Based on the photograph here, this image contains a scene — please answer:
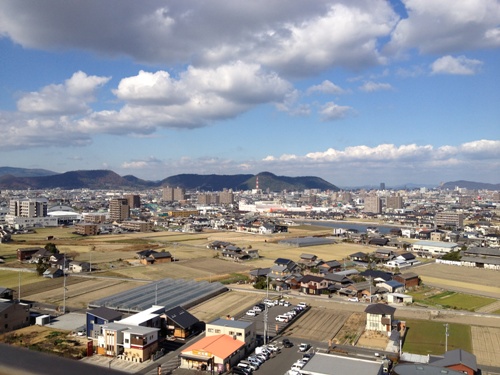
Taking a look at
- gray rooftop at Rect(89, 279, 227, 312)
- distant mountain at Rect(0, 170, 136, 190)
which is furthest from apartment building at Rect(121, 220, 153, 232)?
distant mountain at Rect(0, 170, 136, 190)

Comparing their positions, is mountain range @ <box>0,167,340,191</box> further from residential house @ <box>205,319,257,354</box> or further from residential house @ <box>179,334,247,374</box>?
residential house @ <box>179,334,247,374</box>

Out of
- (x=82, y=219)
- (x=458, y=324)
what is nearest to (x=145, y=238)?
(x=82, y=219)

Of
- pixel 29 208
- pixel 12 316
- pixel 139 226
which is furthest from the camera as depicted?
pixel 29 208

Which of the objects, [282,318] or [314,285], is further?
[314,285]

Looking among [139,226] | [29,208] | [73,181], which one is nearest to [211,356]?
[139,226]

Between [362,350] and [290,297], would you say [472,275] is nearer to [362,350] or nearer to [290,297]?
[290,297]

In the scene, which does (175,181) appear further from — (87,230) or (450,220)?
A: (87,230)

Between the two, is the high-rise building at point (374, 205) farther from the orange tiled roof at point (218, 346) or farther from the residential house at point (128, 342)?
the residential house at point (128, 342)

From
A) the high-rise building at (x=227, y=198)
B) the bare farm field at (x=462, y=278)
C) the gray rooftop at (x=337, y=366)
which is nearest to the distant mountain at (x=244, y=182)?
the high-rise building at (x=227, y=198)
